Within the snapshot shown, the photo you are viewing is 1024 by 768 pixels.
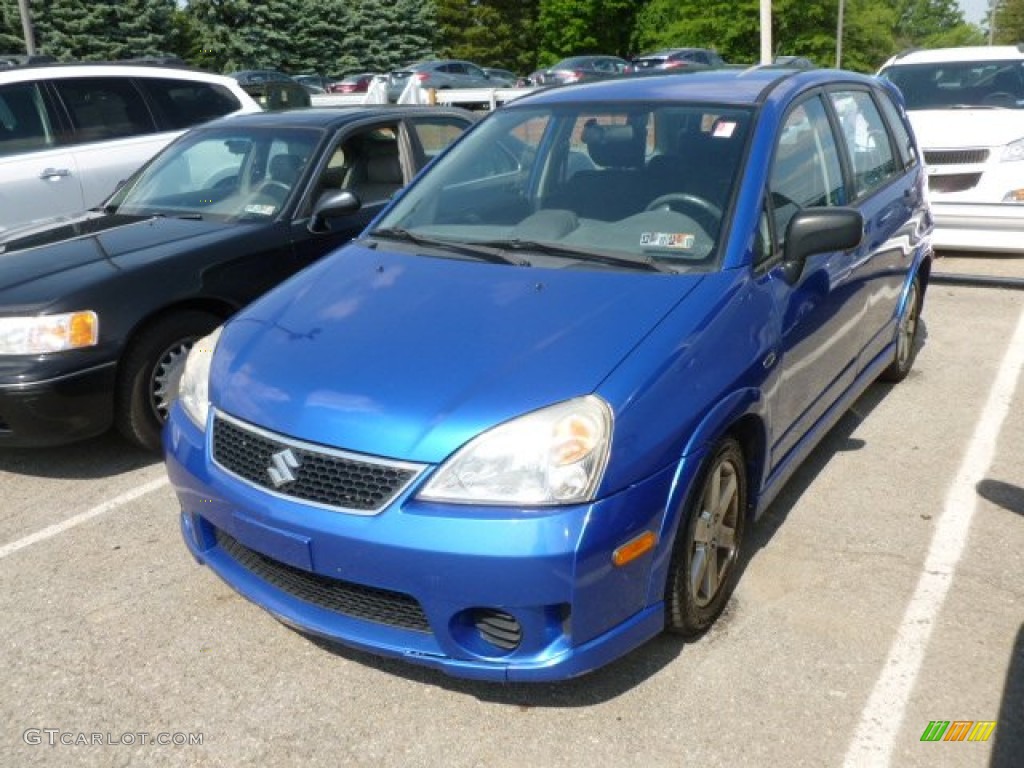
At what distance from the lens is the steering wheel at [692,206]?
3367 mm

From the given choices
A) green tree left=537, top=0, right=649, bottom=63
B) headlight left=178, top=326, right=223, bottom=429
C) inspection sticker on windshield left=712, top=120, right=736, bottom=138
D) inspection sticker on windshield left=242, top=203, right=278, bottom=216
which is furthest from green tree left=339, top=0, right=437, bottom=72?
headlight left=178, top=326, right=223, bottom=429

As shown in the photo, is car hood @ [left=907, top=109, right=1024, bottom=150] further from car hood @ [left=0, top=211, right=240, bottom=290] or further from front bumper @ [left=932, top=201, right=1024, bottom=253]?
car hood @ [left=0, top=211, right=240, bottom=290]

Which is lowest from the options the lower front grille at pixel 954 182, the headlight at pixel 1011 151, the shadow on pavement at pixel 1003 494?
the shadow on pavement at pixel 1003 494

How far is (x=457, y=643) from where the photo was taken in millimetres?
2604

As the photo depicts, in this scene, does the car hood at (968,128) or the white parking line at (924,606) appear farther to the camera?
the car hood at (968,128)

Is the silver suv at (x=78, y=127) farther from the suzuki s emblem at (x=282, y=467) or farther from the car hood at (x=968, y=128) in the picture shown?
the car hood at (x=968, y=128)

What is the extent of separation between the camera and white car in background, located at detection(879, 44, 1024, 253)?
7746 mm

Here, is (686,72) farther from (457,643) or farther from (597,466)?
(457,643)

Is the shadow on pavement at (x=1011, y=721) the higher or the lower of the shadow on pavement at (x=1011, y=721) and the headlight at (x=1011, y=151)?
the lower

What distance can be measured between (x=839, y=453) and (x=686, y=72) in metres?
1.91

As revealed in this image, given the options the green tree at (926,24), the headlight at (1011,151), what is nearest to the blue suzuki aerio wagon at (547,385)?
the headlight at (1011,151)

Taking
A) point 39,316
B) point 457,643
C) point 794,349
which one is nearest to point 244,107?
point 39,316

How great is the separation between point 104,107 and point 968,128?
7.10 m

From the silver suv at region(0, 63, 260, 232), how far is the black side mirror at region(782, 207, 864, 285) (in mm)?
5376
